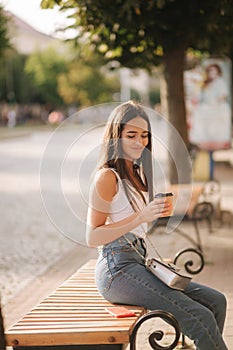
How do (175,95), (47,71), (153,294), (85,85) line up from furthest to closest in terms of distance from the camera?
(47,71) < (85,85) < (175,95) < (153,294)

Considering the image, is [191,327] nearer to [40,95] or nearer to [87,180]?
[87,180]

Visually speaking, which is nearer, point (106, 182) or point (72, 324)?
point (72, 324)

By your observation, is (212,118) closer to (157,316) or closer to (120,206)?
(120,206)

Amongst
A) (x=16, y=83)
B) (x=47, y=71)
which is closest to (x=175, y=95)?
(x=47, y=71)

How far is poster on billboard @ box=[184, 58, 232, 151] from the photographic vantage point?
16.8m

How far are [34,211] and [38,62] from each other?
75115mm

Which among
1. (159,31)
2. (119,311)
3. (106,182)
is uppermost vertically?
(159,31)

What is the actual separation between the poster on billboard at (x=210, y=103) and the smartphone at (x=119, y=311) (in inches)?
501

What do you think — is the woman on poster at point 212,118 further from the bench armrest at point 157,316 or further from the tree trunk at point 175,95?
the bench armrest at point 157,316

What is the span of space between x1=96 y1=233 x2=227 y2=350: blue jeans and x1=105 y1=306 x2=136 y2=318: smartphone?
0.19ft

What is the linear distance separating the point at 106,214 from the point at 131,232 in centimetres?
19

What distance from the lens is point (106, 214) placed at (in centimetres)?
431

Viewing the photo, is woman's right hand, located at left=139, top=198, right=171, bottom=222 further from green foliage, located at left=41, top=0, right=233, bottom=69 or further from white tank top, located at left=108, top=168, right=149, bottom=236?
green foliage, located at left=41, top=0, right=233, bottom=69

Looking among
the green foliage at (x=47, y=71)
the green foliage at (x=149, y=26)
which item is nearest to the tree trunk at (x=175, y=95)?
the green foliage at (x=149, y=26)
